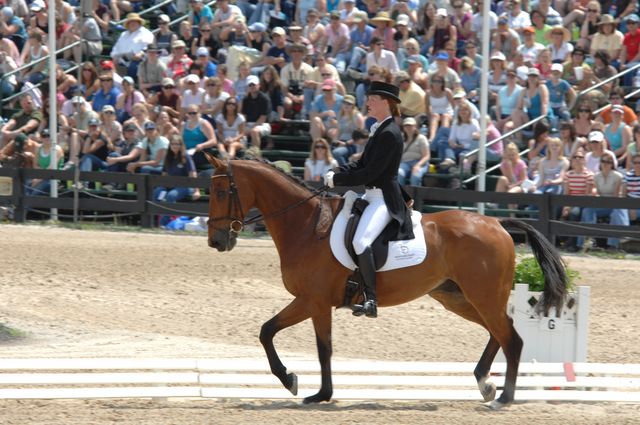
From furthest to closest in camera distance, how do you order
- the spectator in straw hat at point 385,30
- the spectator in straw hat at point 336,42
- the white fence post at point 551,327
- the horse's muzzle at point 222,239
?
the spectator in straw hat at point 336,42
the spectator in straw hat at point 385,30
the white fence post at point 551,327
the horse's muzzle at point 222,239

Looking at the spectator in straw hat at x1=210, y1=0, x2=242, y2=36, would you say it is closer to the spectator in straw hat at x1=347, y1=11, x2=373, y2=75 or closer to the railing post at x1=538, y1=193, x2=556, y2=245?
the spectator in straw hat at x1=347, y1=11, x2=373, y2=75

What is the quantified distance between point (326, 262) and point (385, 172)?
820mm

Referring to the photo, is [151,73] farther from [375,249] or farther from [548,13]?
[375,249]

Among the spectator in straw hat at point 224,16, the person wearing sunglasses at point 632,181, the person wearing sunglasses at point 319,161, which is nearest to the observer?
the person wearing sunglasses at point 632,181

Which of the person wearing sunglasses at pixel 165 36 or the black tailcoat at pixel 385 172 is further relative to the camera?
the person wearing sunglasses at pixel 165 36

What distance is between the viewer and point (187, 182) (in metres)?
19.0

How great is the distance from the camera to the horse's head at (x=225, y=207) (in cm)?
951

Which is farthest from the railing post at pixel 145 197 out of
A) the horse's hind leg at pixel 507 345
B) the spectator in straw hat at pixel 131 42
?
the horse's hind leg at pixel 507 345

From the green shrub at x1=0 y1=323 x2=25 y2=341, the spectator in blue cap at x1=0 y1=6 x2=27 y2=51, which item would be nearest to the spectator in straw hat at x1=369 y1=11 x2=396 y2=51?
the spectator in blue cap at x1=0 y1=6 x2=27 y2=51

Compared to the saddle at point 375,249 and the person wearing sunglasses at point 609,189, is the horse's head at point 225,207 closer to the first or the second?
the saddle at point 375,249

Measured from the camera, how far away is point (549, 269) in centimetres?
1003

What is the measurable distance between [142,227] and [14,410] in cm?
1046

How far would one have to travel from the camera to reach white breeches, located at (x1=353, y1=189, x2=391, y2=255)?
9438 mm

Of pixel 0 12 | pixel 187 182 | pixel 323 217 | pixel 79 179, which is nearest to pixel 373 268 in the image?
pixel 323 217
